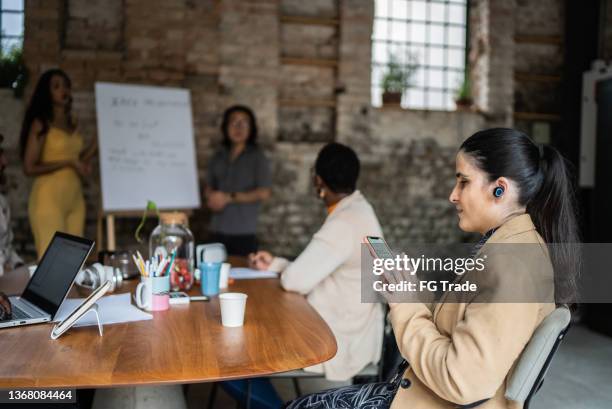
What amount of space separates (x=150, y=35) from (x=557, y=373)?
4.25 meters

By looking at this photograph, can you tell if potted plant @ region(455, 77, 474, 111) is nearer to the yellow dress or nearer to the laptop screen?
the yellow dress

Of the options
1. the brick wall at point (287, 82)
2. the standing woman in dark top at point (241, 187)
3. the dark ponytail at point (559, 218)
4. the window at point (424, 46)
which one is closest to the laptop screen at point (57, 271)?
the dark ponytail at point (559, 218)

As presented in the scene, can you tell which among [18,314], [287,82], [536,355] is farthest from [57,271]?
[287,82]

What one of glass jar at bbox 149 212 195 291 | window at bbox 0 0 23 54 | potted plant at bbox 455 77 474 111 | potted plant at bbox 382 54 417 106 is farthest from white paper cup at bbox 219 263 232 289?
potted plant at bbox 455 77 474 111

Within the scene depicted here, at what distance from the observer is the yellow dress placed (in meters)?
3.90

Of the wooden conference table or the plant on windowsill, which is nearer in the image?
the wooden conference table

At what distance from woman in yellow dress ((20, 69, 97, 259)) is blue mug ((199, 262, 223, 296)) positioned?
210cm

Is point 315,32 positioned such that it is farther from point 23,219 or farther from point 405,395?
point 405,395

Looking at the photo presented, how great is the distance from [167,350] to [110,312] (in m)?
0.45

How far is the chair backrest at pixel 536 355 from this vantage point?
4.20 ft

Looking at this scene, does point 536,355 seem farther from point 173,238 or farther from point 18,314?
point 173,238

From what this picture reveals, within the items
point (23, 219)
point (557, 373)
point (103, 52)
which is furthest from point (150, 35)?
point (557, 373)

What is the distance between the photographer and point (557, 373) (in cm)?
376

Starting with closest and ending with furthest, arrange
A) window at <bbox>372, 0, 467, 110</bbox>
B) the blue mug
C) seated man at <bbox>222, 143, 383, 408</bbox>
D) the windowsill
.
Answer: the blue mug, seated man at <bbox>222, 143, 383, 408</bbox>, the windowsill, window at <bbox>372, 0, 467, 110</bbox>
